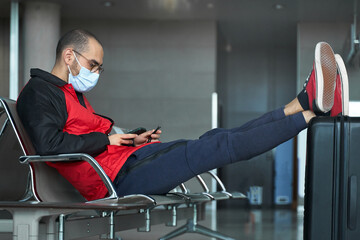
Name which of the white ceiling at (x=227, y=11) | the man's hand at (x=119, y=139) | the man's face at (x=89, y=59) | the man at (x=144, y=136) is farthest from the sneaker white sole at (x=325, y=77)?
the white ceiling at (x=227, y=11)

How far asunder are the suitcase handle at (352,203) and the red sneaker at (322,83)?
0.29 metres

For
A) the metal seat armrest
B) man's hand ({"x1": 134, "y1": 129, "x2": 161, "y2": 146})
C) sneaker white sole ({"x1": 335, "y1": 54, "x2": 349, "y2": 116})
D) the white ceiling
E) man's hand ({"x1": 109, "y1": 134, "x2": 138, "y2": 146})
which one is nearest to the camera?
sneaker white sole ({"x1": 335, "y1": 54, "x2": 349, "y2": 116})

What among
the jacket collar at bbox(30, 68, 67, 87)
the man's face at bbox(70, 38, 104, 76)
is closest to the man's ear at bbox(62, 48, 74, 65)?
the man's face at bbox(70, 38, 104, 76)

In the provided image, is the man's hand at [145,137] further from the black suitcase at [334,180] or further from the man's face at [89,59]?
the black suitcase at [334,180]

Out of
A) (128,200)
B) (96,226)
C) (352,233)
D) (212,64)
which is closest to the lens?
(352,233)

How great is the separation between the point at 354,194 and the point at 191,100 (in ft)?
20.6

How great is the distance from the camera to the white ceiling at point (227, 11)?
25.3ft

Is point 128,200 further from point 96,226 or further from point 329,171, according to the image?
point 329,171

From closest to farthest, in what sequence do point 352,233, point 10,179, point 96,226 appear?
point 352,233, point 96,226, point 10,179

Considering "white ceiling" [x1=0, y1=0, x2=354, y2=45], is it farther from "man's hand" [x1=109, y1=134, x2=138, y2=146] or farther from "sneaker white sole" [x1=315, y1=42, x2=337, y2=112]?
"sneaker white sole" [x1=315, y1=42, x2=337, y2=112]

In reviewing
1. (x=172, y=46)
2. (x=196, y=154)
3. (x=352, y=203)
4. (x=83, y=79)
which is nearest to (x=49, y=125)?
(x=83, y=79)

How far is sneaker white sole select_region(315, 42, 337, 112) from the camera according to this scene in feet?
6.80

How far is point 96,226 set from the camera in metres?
2.33

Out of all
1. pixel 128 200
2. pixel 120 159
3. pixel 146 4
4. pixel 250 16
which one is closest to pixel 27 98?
pixel 120 159
